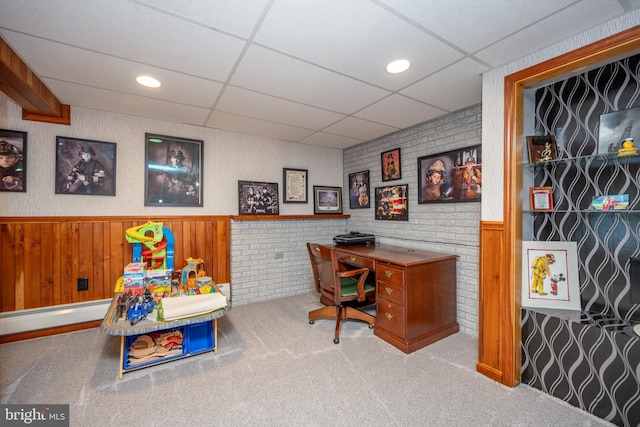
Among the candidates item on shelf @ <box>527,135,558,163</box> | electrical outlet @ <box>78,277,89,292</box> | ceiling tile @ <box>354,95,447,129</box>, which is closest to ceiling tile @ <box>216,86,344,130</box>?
ceiling tile @ <box>354,95,447,129</box>

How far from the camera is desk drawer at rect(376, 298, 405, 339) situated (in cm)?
244

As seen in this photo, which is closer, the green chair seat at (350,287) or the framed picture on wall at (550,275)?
the framed picture on wall at (550,275)

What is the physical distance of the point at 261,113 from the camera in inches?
114

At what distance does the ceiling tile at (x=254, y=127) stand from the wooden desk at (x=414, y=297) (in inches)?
74.0

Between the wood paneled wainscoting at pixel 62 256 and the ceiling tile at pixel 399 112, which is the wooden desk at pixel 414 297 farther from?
the wood paneled wainscoting at pixel 62 256

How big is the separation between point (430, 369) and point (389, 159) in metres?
2.52

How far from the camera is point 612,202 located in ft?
5.50

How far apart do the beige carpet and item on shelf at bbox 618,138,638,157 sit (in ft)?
5.15

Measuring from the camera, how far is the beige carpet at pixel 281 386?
1640mm

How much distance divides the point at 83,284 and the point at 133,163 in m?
1.38

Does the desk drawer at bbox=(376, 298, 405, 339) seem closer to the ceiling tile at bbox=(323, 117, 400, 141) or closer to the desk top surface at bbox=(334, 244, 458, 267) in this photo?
the desk top surface at bbox=(334, 244, 458, 267)

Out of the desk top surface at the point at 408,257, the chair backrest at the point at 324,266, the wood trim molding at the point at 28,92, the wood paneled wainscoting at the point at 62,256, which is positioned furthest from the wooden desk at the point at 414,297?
the wood trim molding at the point at 28,92

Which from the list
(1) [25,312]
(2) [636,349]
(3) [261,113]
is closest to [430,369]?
(2) [636,349]

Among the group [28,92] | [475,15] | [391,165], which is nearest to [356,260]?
[391,165]
